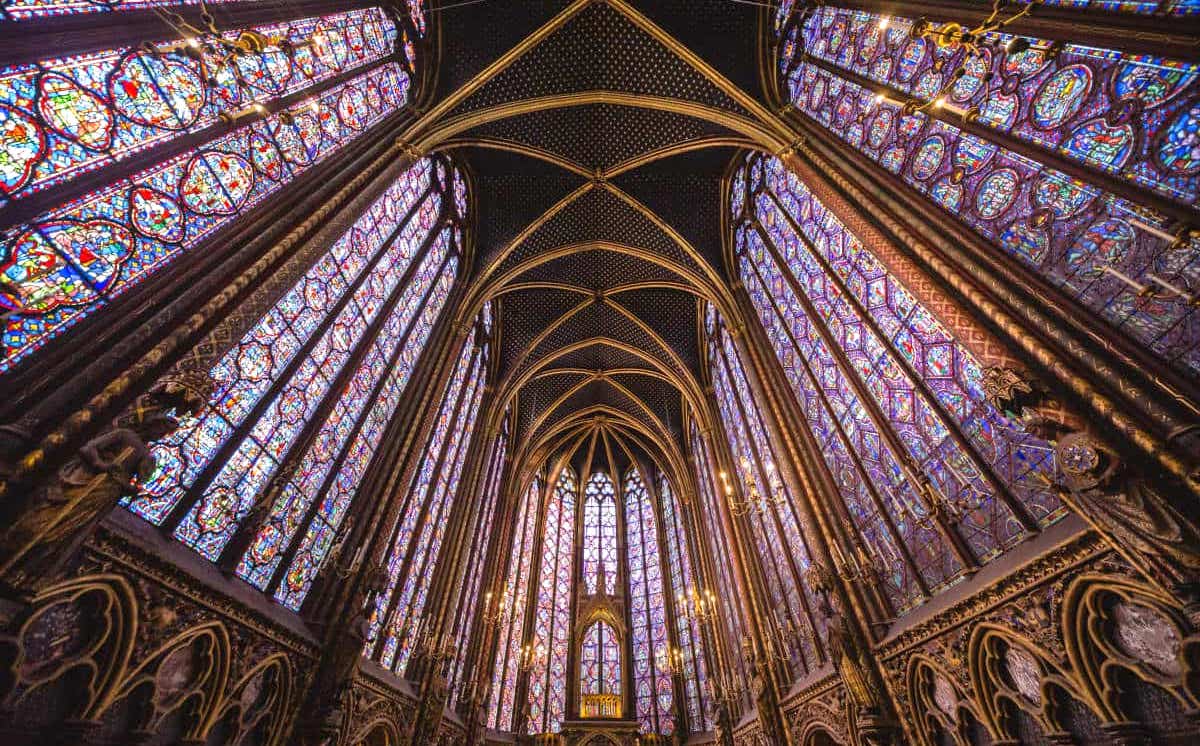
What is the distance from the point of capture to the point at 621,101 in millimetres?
12859

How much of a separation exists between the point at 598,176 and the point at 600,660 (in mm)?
19566

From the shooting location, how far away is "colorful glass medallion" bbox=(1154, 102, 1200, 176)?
4.31 meters

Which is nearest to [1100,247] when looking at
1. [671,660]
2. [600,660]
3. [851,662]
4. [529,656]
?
[851,662]

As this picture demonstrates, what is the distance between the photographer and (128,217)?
530cm

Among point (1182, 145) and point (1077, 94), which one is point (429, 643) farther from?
point (1077, 94)

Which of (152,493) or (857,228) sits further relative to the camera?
Result: (857,228)

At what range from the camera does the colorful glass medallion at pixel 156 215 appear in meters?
5.41

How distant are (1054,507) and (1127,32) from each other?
206 inches

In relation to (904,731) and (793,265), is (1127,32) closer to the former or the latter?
(793,265)

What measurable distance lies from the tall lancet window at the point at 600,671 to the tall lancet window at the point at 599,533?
178 cm

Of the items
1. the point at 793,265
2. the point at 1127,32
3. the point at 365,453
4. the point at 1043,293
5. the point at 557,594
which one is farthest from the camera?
the point at 557,594

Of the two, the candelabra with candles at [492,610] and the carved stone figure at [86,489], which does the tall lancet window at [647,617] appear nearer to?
the candelabra with candles at [492,610]

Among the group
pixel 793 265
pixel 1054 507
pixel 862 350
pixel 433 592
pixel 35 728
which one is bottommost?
pixel 35 728

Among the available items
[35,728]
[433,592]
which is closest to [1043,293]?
[35,728]
